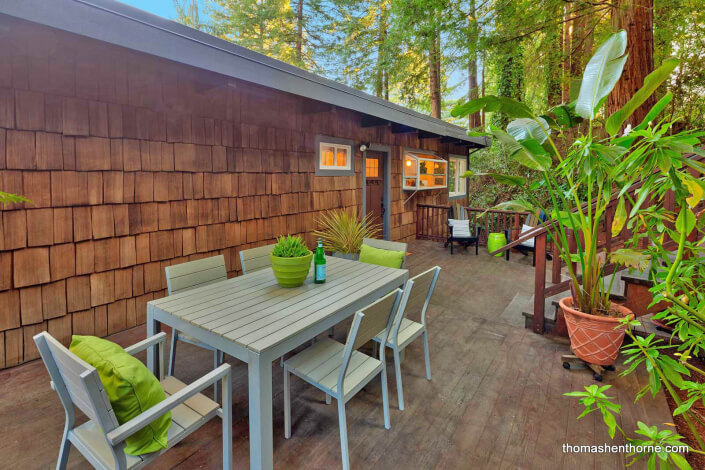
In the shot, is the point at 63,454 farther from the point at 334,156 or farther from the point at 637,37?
the point at 637,37

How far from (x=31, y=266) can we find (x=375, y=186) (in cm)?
499

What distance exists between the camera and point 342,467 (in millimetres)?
1718

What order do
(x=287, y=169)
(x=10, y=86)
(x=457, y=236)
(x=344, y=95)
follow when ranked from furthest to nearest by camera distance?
(x=457, y=236) < (x=287, y=169) < (x=344, y=95) < (x=10, y=86)

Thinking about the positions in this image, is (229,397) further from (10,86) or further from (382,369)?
(10,86)

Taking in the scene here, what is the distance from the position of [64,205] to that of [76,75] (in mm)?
1054

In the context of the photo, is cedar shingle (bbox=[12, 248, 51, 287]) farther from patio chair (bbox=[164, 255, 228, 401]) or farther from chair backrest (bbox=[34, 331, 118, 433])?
chair backrest (bbox=[34, 331, 118, 433])

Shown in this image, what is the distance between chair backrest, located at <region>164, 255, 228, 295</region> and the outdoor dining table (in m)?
0.23

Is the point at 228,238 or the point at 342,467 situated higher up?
the point at 228,238

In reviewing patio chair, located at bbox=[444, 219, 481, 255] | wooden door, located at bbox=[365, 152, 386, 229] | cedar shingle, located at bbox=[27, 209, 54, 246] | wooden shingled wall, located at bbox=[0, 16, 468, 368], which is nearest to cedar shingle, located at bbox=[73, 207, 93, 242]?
wooden shingled wall, located at bbox=[0, 16, 468, 368]

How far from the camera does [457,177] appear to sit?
9.48m

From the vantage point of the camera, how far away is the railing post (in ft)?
10.2

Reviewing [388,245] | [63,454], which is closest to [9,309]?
[63,454]

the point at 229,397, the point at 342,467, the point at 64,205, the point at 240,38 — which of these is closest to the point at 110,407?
the point at 229,397

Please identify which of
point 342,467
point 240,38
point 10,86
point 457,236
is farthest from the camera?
point 240,38
